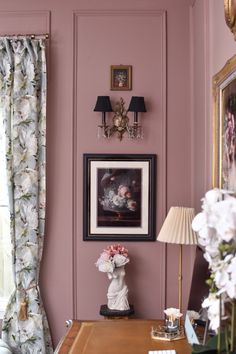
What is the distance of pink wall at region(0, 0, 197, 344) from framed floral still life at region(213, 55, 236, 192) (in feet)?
3.26

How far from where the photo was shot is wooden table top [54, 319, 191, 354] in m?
2.16

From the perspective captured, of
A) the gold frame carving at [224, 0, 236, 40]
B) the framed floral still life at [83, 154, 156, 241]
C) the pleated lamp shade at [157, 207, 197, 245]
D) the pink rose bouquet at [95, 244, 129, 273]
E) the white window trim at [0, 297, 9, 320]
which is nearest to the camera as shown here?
the gold frame carving at [224, 0, 236, 40]

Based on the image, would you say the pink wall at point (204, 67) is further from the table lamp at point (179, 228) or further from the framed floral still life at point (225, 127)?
the table lamp at point (179, 228)

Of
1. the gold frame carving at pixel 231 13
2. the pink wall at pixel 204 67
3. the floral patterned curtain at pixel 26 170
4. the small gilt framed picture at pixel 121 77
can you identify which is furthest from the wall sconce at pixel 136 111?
the gold frame carving at pixel 231 13

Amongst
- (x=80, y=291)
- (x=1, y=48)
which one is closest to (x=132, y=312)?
(x=80, y=291)

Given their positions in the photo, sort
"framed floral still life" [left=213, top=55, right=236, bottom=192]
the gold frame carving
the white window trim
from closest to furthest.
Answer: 1. the gold frame carving
2. "framed floral still life" [left=213, top=55, right=236, bottom=192]
3. the white window trim

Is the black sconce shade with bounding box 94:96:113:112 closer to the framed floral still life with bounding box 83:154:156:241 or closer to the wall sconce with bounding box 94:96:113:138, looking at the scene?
the wall sconce with bounding box 94:96:113:138

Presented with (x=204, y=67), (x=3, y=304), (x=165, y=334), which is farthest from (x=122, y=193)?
(x=165, y=334)

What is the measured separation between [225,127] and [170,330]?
3.49ft

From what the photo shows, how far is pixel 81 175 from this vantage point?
3.63 metres

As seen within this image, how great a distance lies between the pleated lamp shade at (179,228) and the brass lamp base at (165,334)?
1.88ft

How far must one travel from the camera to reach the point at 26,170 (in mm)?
3553

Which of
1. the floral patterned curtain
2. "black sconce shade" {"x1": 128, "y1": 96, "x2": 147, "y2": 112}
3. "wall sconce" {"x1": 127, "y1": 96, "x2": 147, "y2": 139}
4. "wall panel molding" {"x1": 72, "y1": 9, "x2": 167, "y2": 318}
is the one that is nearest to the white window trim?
the floral patterned curtain

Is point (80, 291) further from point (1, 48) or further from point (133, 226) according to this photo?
point (1, 48)
